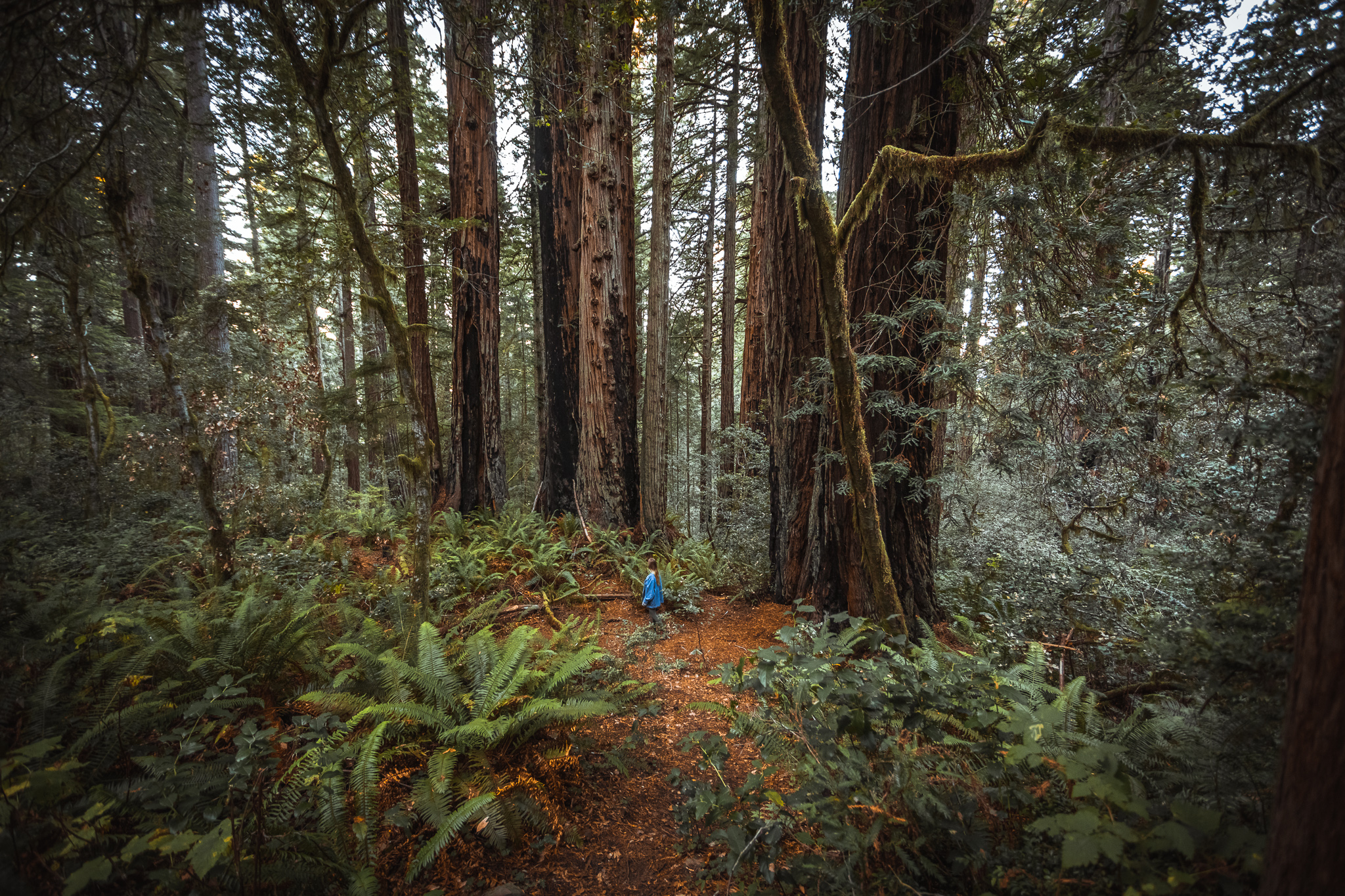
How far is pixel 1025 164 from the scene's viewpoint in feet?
9.45

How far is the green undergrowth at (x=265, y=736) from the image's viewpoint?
195 centimetres

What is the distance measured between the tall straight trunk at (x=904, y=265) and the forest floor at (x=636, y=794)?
148 centimetres

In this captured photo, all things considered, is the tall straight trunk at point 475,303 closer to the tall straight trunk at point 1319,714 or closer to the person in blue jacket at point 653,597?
the person in blue jacket at point 653,597

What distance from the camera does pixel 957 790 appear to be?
81.1 inches

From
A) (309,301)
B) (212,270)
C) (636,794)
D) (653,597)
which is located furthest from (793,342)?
(212,270)

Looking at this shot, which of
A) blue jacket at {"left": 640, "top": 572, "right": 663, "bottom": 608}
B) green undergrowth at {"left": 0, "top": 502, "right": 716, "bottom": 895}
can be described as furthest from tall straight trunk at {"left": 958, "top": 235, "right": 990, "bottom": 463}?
green undergrowth at {"left": 0, "top": 502, "right": 716, "bottom": 895}

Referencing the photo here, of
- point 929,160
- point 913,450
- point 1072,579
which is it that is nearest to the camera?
point 929,160

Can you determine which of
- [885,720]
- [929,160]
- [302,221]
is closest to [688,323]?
[302,221]

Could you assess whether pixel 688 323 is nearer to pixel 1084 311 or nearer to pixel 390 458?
pixel 390 458

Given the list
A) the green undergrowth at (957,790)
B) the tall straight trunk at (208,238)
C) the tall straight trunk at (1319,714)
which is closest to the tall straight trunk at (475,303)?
the tall straight trunk at (208,238)

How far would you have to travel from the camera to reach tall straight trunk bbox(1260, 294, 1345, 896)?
3.41 ft

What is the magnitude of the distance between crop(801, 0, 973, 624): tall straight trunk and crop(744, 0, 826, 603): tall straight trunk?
63 centimetres

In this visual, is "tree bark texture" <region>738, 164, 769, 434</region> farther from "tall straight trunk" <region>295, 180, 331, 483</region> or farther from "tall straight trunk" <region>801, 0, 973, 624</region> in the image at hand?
"tall straight trunk" <region>295, 180, 331, 483</region>

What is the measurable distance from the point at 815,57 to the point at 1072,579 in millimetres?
6153
